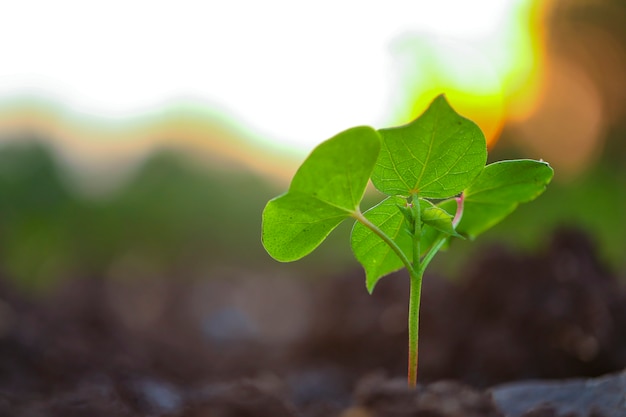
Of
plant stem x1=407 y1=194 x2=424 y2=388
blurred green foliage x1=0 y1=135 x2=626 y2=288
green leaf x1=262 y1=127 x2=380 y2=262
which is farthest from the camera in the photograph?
blurred green foliage x1=0 y1=135 x2=626 y2=288

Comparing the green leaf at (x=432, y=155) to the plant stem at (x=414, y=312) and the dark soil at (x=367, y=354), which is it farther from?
the dark soil at (x=367, y=354)

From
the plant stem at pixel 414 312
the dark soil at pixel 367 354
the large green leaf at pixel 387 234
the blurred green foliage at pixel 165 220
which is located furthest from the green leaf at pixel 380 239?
the blurred green foliage at pixel 165 220

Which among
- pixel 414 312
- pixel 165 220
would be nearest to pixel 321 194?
pixel 414 312

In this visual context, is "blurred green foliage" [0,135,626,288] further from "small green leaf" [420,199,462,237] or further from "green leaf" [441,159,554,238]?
"small green leaf" [420,199,462,237]

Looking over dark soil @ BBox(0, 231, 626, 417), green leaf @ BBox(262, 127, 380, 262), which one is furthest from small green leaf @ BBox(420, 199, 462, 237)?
dark soil @ BBox(0, 231, 626, 417)

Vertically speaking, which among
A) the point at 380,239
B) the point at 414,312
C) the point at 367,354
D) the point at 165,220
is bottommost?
the point at 367,354

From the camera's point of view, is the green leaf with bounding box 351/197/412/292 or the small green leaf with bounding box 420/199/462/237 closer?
the small green leaf with bounding box 420/199/462/237

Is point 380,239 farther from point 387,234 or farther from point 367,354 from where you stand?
point 367,354

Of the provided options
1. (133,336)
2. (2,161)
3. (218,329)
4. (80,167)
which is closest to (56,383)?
(133,336)
